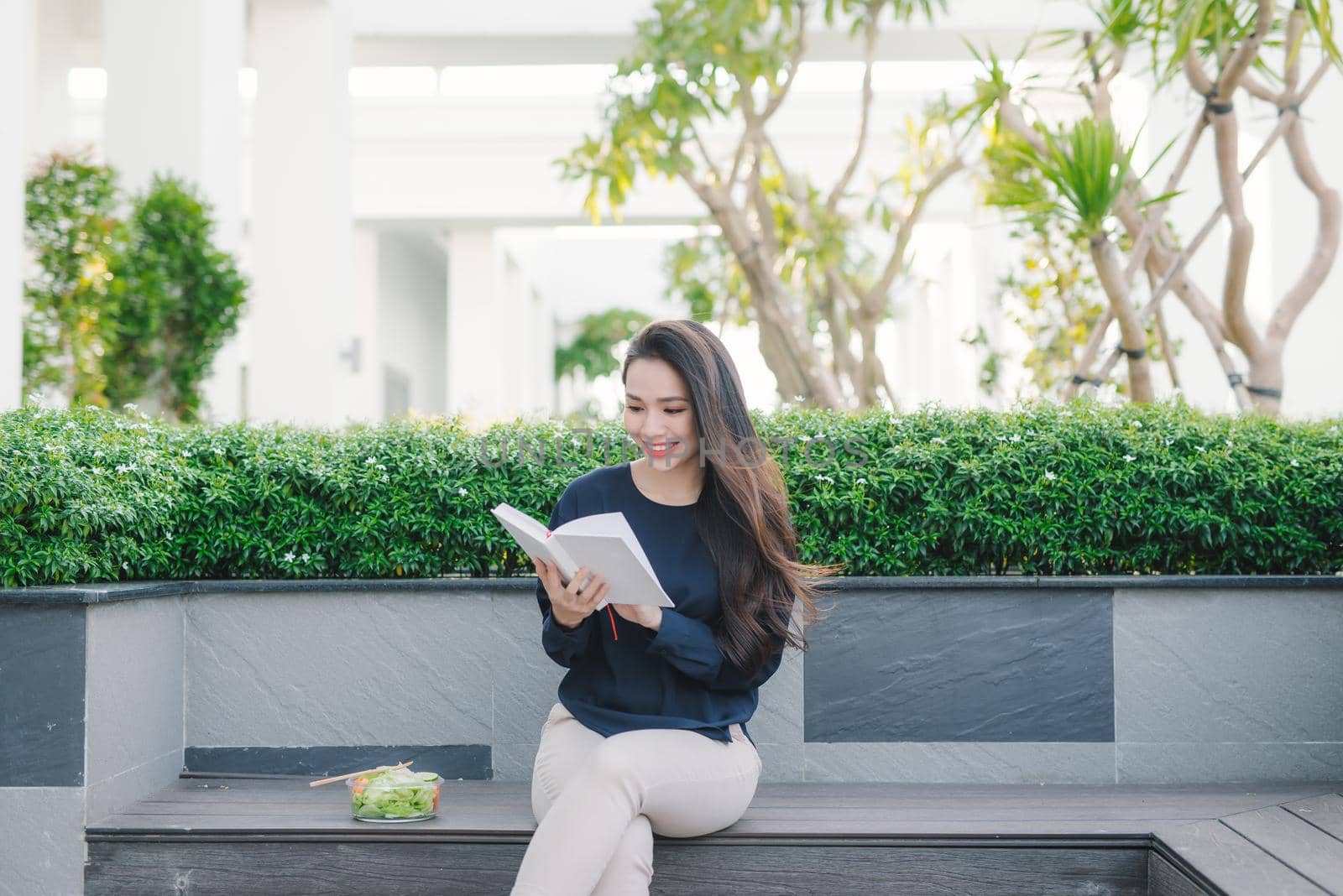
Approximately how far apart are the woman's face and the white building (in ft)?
3.43

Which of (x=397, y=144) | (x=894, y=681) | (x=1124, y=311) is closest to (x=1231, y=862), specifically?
(x=894, y=681)

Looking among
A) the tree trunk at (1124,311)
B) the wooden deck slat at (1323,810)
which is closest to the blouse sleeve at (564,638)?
the wooden deck slat at (1323,810)

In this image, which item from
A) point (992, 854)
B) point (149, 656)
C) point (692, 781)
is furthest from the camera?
point (149, 656)

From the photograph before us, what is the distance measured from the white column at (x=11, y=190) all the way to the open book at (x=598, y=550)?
2.33m

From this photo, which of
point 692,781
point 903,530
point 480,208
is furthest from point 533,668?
point 480,208

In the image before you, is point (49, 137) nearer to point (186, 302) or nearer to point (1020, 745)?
point (186, 302)

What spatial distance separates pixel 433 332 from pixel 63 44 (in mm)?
8100

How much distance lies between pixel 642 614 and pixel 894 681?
2.80ft

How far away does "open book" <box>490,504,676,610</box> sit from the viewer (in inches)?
77.5

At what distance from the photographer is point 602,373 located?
19.3 meters

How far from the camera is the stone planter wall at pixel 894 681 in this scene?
2742 mm

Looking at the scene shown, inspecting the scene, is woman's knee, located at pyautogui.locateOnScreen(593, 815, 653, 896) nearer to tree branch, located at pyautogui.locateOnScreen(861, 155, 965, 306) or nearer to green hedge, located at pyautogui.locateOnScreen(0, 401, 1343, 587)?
green hedge, located at pyautogui.locateOnScreen(0, 401, 1343, 587)

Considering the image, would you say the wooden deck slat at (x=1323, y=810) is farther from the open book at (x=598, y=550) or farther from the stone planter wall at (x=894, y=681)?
the open book at (x=598, y=550)

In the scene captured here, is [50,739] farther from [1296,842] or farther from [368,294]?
[368,294]
